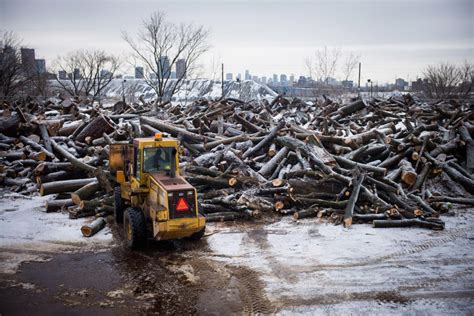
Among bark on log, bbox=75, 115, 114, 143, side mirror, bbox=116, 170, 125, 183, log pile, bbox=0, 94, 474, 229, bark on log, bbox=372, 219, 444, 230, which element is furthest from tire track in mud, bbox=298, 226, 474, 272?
bark on log, bbox=75, 115, 114, 143

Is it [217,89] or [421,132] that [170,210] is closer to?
[421,132]

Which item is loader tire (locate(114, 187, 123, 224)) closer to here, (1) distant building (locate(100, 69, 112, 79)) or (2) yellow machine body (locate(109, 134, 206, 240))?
(2) yellow machine body (locate(109, 134, 206, 240))

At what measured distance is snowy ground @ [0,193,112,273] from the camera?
29.9ft

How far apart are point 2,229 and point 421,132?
14088 millimetres

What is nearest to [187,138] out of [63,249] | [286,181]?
[286,181]

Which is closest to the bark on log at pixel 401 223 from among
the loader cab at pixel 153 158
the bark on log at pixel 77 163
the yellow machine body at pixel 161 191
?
the yellow machine body at pixel 161 191

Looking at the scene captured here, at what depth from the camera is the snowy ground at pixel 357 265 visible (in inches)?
274

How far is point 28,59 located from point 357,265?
45807 mm

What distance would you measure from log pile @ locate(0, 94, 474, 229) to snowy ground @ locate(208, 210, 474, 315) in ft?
2.49

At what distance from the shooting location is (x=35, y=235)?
404 inches

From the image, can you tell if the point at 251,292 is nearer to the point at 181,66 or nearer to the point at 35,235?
the point at 35,235

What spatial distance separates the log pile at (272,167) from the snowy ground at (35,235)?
0.55 metres

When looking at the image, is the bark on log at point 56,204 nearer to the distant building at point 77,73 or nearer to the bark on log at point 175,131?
the bark on log at point 175,131

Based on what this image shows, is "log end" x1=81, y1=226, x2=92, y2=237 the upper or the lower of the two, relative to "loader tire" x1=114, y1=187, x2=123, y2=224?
lower
